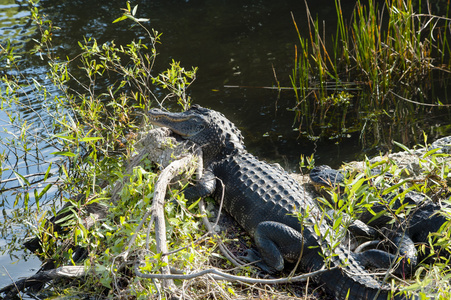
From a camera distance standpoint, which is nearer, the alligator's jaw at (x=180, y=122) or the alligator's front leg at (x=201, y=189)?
the alligator's front leg at (x=201, y=189)

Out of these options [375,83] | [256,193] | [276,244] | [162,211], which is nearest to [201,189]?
[256,193]

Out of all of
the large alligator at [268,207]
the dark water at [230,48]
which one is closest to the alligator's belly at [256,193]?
the large alligator at [268,207]

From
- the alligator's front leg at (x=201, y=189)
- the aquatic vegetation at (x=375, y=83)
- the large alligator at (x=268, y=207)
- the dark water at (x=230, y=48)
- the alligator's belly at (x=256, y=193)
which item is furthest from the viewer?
the aquatic vegetation at (x=375, y=83)

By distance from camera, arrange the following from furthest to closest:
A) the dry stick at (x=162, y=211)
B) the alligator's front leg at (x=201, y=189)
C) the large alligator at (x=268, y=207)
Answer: the alligator's front leg at (x=201, y=189) → the large alligator at (x=268, y=207) → the dry stick at (x=162, y=211)

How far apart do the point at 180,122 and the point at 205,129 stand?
29cm

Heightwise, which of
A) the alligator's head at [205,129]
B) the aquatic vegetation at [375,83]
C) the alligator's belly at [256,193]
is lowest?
the aquatic vegetation at [375,83]

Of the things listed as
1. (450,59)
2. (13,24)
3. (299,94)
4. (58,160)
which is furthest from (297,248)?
(13,24)

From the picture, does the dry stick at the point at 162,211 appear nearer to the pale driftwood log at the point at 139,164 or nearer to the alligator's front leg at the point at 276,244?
the pale driftwood log at the point at 139,164

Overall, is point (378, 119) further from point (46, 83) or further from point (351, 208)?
point (46, 83)

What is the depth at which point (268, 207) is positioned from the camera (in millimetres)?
4105

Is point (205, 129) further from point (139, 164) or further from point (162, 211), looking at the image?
point (162, 211)

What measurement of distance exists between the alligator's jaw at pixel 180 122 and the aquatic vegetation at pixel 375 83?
9.07 ft

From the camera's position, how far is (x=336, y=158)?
644 cm

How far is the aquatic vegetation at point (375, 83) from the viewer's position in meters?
7.24
